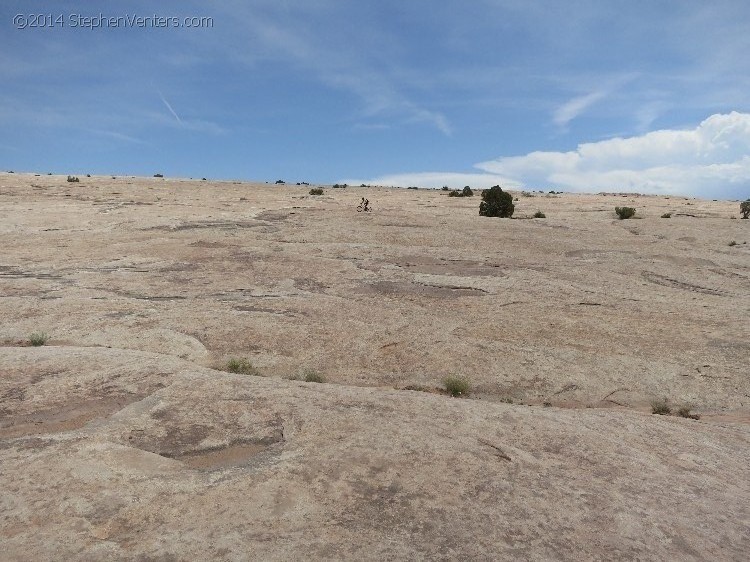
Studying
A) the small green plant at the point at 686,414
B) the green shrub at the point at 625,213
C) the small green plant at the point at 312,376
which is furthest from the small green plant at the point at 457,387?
the green shrub at the point at 625,213

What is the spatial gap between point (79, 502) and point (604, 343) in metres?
9.71

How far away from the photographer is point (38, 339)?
9.40 metres

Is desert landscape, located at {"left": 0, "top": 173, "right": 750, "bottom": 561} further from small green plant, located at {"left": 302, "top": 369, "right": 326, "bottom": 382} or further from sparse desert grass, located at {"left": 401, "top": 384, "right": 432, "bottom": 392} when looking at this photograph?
sparse desert grass, located at {"left": 401, "top": 384, "right": 432, "bottom": 392}

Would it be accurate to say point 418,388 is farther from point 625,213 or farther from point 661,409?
point 625,213

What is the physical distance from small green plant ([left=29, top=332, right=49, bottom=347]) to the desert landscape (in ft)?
0.12

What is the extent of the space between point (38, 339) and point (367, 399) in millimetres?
6194

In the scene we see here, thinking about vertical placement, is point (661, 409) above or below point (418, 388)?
below

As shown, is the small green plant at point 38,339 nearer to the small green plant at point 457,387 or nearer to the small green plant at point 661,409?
the small green plant at point 457,387

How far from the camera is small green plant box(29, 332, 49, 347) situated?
934 cm

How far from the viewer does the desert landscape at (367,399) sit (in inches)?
184

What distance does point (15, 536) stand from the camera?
14.1 ft

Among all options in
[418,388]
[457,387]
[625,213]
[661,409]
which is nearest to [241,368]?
[418,388]

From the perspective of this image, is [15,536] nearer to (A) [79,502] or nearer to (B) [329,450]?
(A) [79,502]

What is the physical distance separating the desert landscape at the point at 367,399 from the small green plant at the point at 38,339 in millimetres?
37
